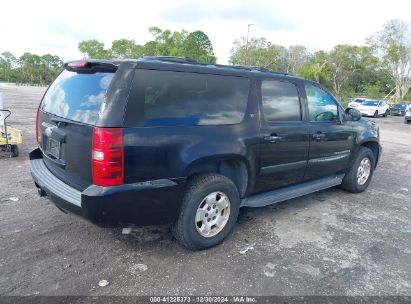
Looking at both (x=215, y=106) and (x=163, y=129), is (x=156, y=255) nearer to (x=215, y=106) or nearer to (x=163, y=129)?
(x=163, y=129)

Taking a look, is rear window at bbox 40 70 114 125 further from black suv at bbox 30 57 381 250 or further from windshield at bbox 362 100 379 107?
windshield at bbox 362 100 379 107

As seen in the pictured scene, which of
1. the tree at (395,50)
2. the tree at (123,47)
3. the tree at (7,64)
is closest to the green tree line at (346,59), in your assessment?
the tree at (395,50)

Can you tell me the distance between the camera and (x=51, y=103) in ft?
11.7

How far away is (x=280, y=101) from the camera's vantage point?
4.11 metres

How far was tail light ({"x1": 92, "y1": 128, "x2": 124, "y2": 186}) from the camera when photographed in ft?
8.88

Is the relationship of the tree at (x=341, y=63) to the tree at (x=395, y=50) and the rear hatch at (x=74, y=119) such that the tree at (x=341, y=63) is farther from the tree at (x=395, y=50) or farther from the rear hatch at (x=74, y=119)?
the rear hatch at (x=74, y=119)

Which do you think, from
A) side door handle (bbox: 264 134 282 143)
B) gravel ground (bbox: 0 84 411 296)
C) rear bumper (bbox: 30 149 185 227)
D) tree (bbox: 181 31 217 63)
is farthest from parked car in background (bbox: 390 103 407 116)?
rear bumper (bbox: 30 149 185 227)

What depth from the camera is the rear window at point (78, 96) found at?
2.90m

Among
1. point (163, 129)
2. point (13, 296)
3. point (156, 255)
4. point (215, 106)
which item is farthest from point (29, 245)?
point (215, 106)

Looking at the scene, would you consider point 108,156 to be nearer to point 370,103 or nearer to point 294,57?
point 370,103

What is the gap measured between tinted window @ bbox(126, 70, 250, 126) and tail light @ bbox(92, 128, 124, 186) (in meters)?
0.18

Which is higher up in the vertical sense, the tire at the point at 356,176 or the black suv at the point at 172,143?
the black suv at the point at 172,143

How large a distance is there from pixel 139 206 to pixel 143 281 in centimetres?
65

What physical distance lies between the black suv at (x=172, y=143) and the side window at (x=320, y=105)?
0.13 metres
